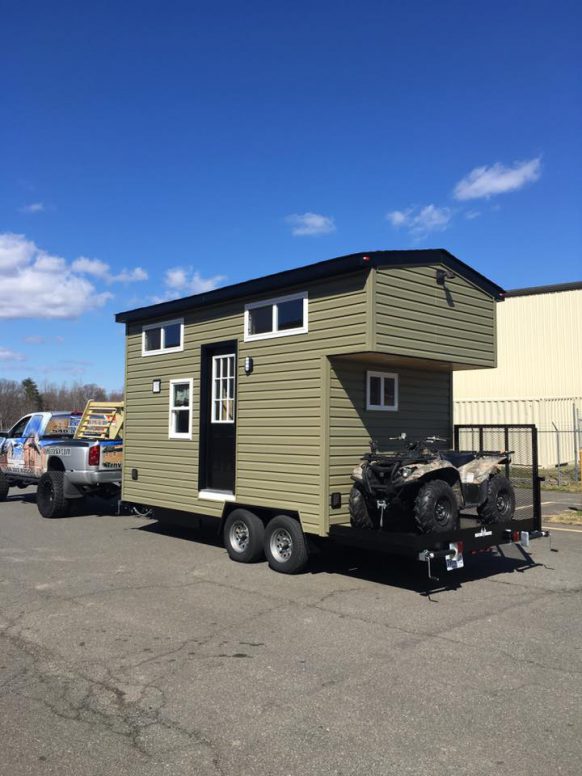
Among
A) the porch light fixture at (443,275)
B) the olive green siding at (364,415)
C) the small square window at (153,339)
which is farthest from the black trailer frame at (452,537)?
the small square window at (153,339)

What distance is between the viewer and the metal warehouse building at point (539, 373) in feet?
85.2

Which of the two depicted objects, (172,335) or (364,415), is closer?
(364,415)

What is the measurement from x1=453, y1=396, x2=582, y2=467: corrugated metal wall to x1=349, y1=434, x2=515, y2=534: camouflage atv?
17.9 metres

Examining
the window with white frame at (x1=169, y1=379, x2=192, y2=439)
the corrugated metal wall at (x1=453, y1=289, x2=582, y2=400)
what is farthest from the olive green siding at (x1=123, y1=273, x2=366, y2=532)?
the corrugated metal wall at (x1=453, y1=289, x2=582, y2=400)

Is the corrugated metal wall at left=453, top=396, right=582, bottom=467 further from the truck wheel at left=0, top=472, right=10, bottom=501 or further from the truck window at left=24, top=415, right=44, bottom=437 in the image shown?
the truck wheel at left=0, top=472, right=10, bottom=501

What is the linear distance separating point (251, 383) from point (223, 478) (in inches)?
63.7

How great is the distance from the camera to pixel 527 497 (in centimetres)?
979

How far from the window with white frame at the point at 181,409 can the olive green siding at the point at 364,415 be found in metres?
3.20

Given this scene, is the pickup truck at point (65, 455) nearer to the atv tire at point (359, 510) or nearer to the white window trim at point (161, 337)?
the white window trim at point (161, 337)

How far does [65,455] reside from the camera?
14344 mm

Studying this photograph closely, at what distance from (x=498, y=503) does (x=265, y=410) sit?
133 inches

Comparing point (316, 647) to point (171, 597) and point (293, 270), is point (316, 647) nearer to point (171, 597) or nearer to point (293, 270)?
point (171, 597)

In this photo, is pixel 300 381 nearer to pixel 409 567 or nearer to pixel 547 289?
pixel 409 567

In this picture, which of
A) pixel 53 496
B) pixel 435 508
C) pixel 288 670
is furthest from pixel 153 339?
pixel 288 670
